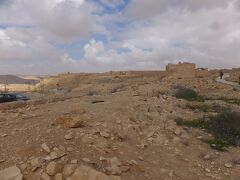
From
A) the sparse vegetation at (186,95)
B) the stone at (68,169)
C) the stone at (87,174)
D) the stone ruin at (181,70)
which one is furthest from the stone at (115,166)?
the stone ruin at (181,70)

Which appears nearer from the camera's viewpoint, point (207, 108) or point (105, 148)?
point (105, 148)

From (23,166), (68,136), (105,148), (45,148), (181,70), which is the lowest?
(23,166)

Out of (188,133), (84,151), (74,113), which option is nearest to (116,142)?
(84,151)

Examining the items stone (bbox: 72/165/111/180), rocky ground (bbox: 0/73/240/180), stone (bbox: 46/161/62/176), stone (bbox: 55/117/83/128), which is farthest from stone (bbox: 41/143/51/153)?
stone (bbox: 55/117/83/128)

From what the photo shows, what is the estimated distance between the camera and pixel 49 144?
8227 millimetres

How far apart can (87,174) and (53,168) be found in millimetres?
655

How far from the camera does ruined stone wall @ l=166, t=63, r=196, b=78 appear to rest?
37.3 m

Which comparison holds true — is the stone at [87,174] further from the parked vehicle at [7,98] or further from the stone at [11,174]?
the parked vehicle at [7,98]

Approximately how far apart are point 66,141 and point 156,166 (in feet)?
6.67

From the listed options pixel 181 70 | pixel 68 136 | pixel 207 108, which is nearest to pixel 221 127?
pixel 207 108

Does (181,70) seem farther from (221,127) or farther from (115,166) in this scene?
(115,166)

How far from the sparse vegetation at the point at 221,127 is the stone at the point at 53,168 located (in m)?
4.61

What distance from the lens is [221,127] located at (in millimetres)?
11781

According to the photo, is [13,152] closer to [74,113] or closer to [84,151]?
[84,151]
